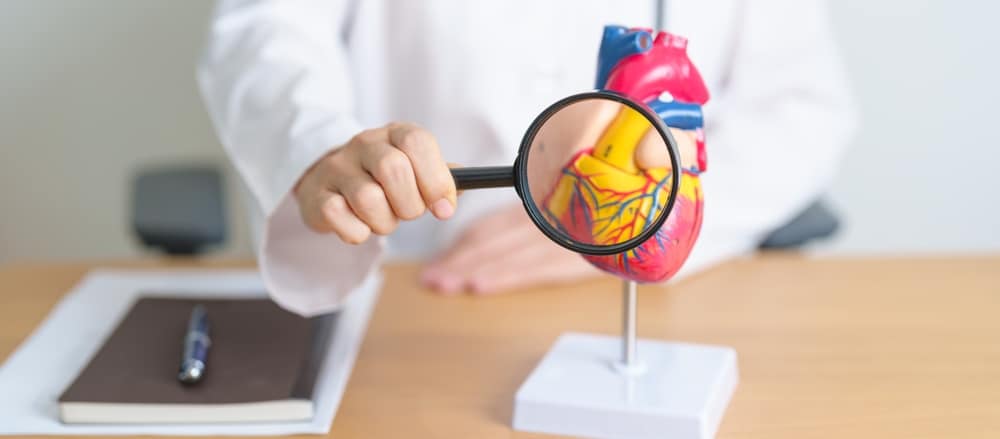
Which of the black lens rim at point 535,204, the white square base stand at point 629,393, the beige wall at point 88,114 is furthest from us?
the beige wall at point 88,114

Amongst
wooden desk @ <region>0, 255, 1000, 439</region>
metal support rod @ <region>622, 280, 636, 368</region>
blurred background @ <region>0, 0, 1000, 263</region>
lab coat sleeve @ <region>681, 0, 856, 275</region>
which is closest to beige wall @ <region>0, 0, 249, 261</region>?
blurred background @ <region>0, 0, 1000, 263</region>

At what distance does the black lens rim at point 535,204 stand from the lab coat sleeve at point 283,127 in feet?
0.76

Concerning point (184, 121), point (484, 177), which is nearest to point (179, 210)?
point (184, 121)

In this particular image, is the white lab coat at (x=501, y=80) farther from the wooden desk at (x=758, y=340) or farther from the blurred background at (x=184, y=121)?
the blurred background at (x=184, y=121)

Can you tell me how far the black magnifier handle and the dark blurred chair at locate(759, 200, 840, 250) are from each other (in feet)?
2.09

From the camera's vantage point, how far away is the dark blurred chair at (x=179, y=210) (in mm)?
1281

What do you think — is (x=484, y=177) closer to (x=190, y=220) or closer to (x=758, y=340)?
(x=758, y=340)

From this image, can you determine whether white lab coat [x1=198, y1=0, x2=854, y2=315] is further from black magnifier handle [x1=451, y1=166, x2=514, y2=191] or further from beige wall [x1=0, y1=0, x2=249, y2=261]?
beige wall [x1=0, y1=0, x2=249, y2=261]

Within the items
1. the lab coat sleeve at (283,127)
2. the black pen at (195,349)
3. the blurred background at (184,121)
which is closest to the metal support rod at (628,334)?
the lab coat sleeve at (283,127)

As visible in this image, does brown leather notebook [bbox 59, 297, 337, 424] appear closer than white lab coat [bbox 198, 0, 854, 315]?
Yes

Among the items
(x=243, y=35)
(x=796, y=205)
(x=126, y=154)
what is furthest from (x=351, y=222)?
(x=126, y=154)

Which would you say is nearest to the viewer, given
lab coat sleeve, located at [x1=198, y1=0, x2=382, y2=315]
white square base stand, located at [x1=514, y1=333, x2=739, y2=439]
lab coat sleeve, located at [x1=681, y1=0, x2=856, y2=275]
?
white square base stand, located at [x1=514, y1=333, x2=739, y2=439]

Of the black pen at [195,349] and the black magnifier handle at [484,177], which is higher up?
the black magnifier handle at [484,177]

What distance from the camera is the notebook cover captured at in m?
0.89
